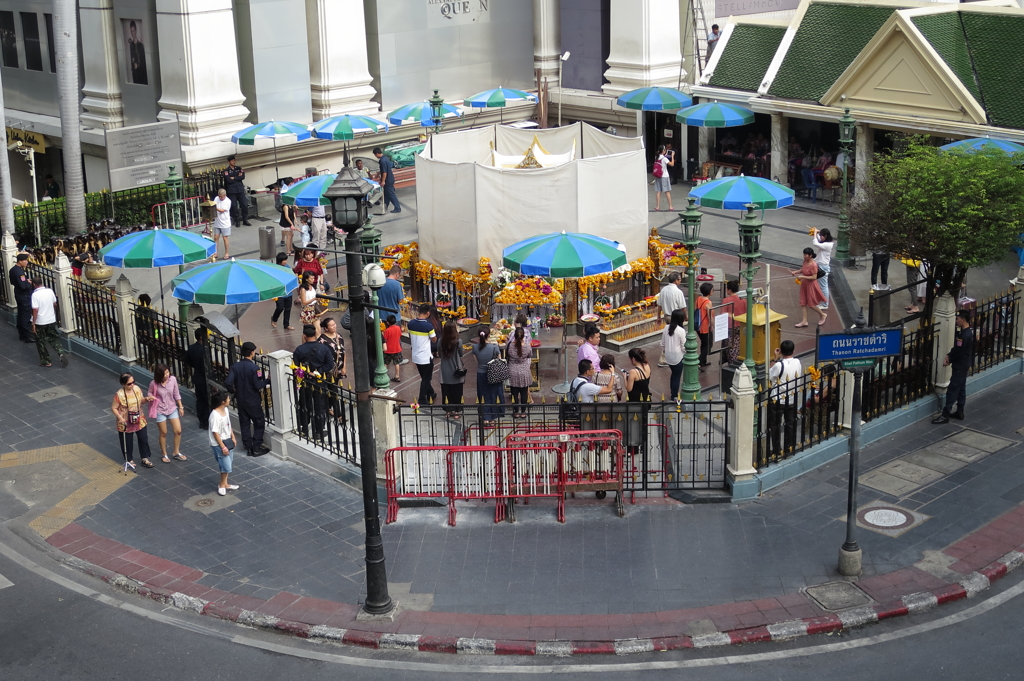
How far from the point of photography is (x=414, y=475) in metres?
15.4

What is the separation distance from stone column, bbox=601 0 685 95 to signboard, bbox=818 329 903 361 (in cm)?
2257

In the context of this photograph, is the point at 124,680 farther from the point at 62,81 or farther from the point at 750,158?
the point at 750,158

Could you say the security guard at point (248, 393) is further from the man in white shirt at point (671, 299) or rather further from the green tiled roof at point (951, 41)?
the green tiled roof at point (951, 41)

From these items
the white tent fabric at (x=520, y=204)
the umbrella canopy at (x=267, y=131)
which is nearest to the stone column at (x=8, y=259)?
the umbrella canopy at (x=267, y=131)

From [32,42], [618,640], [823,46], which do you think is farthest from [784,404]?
[32,42]

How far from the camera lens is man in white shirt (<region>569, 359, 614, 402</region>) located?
15.6 meters

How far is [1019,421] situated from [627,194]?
749 cm

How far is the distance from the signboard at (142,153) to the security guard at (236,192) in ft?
3.91

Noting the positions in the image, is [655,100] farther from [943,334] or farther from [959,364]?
[959,364]

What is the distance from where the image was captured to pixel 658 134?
33.9 meters

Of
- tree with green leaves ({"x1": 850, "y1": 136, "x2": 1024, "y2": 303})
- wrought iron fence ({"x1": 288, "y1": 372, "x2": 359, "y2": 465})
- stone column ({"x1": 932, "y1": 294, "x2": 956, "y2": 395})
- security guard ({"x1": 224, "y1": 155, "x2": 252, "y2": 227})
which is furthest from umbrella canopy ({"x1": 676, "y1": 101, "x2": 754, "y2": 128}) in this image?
wrought iron fence ({"x1": 288, "y1": 372, "x2": 359, "y2": 465})

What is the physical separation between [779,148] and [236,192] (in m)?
13.3

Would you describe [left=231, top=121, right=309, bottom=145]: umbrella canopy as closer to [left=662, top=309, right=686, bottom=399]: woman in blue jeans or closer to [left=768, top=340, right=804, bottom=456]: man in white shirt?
[left=662, top=309, right=686, bottom=399]: woman in blue jeans

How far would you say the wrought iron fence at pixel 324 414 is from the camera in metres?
15.7
